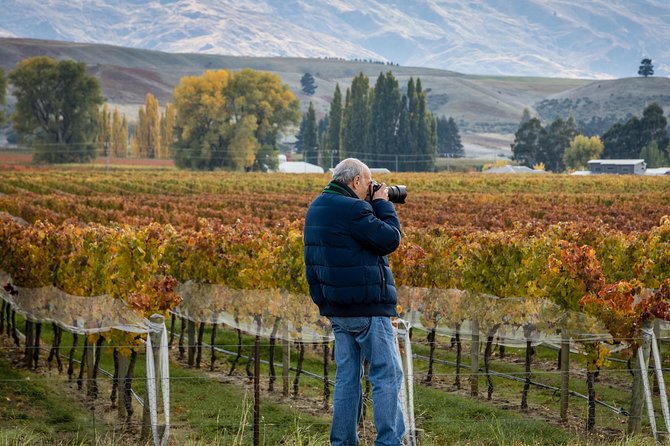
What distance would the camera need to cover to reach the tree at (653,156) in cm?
14000

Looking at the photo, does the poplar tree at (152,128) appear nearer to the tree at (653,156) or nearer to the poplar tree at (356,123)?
the poplar tree at (356,123)

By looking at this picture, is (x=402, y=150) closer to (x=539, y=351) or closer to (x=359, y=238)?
(x=539, y=351)

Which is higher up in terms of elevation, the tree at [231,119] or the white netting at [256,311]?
the tree at [231,119]

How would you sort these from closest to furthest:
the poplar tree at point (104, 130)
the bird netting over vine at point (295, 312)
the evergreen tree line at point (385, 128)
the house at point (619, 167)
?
the bird netting over vine at point (295, 312) → the house at point (619, 167) → the evergreen tree line at point (385, 128) → the poplar tree at point (104, 130)

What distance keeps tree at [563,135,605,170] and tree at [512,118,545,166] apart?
1035cm

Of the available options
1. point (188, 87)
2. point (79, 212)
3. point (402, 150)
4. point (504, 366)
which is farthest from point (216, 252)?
point (402, 150)

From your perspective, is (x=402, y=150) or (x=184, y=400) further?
(x=402, y=150)

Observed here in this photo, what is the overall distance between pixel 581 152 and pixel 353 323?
147158 mm

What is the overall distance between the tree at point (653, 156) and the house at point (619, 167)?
7674 millimetres

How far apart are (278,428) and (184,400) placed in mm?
2510

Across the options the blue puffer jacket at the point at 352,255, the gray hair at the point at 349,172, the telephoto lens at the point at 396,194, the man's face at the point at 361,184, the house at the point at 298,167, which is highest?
the gray hair at the point at 349,172

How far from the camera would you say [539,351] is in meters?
20.5

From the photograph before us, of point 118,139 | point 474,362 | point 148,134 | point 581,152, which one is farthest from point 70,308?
point 118,139

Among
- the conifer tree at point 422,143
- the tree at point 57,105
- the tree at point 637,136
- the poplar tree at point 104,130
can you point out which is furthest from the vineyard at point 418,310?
the poplar tree at point 104,130
